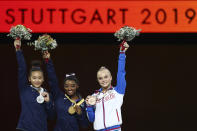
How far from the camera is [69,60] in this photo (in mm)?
7840

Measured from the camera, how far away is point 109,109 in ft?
17.5

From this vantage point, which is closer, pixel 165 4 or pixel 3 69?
pixel 165 4

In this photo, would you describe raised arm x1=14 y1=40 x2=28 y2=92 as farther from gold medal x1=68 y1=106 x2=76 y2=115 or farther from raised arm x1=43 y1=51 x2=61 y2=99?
gold medal x1=68 y1=106 x2=76 y2=115

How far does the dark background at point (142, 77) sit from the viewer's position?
7789 mm

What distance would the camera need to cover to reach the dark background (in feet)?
25.6

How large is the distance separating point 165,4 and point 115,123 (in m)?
2.21

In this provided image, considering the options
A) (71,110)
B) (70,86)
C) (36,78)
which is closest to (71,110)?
(71,110)

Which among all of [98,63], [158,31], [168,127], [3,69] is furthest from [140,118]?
[3,69]

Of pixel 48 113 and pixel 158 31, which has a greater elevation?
pixel 158 31

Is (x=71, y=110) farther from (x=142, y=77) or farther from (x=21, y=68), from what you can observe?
(x=142, y=77)

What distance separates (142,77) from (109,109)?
264 centimetres

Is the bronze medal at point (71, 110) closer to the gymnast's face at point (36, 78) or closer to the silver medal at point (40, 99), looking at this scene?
the silver medal at point (40, 99)

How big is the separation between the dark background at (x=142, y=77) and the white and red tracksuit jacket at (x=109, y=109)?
2.42 meters

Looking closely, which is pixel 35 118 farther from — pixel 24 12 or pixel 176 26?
pixel 176 26
